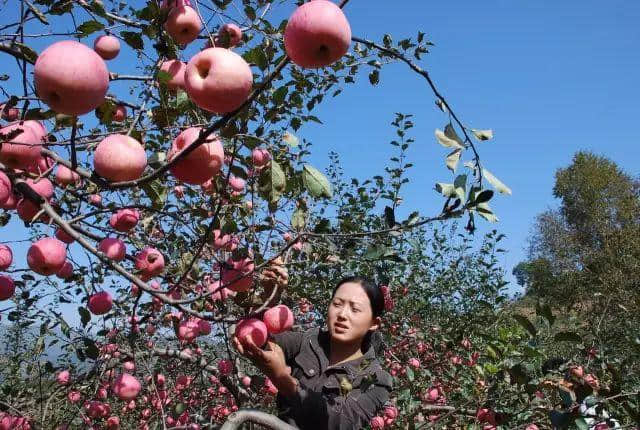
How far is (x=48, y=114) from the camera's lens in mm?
1438

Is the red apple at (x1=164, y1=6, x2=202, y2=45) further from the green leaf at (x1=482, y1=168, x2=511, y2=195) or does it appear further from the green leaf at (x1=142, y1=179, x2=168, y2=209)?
the green leaf at (x1=482, y1=168, x2=511, y2=195)

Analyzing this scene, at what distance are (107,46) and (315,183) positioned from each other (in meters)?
1.21

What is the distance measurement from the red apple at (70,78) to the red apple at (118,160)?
141mm

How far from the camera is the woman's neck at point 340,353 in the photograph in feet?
7.06

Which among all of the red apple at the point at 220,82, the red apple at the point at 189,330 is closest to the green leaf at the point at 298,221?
the red apple at the point at 220,82

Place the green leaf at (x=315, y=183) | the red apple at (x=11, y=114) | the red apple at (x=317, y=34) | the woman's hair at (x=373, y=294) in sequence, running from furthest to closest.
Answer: the woman's hair at (x=373, y=294) < the red apple at (x=11, y=114) < the green leaf at (x=315, y=183) < the red apple at (x=317, y=34)

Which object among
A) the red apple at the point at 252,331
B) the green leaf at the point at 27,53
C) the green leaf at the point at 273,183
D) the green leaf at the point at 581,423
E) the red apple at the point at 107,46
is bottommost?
the green leaf at the point at 581,423

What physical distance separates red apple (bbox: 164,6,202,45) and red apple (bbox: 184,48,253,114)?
513 millimetres

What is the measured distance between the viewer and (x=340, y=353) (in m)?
2.16

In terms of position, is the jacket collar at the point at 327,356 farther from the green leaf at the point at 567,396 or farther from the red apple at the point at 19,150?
the red apple at the point at 19,150

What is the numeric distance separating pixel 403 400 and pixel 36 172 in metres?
2.03

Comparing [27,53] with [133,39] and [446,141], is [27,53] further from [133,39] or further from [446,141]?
[446,141]

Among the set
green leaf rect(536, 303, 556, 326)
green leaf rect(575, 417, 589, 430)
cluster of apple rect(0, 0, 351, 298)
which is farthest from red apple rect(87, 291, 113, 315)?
green leaf rect(575, 417, 589, 430)

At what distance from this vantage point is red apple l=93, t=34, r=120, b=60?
1.93m
